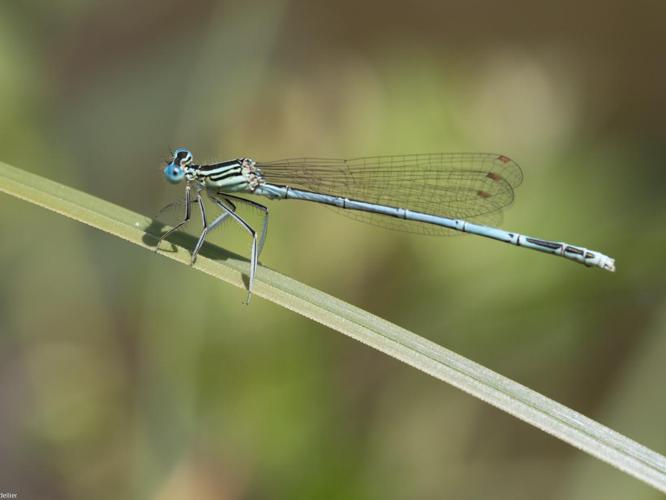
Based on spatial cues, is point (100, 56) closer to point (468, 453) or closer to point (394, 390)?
point (394, 390)

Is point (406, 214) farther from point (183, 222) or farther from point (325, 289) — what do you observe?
point (183, 222)

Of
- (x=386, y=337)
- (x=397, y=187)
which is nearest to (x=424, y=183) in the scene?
(x=397, y=187)

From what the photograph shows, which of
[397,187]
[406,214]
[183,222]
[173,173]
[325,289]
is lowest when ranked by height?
[325,289]

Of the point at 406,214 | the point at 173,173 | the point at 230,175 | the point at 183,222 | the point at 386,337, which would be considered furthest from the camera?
the point at 406,214

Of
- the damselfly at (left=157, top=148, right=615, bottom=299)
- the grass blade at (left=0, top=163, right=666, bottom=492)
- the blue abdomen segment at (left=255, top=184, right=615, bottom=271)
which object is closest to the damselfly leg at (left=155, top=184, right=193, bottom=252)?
the grass blade at (left=0, top=163, right=666, bottom=492)

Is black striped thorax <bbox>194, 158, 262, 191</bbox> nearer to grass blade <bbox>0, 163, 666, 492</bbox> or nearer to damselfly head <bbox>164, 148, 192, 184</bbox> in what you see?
damselfly head <bbox>164, 148, 192, 184</bbox>

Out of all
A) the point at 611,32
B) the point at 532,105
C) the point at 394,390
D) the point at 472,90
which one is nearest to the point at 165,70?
the point at 472,90

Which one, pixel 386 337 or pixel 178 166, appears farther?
pixel 178 166
